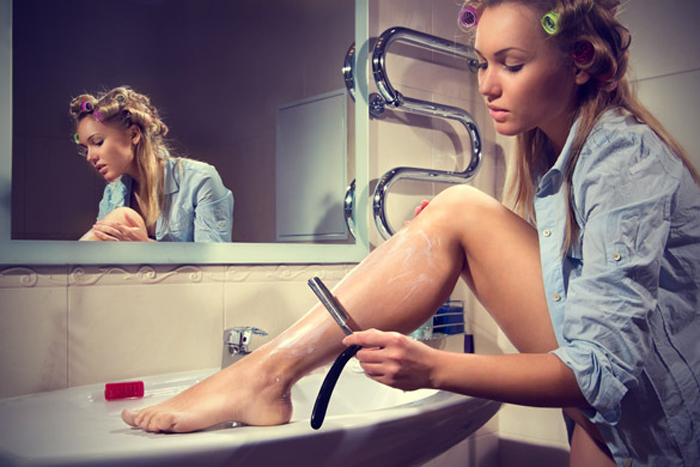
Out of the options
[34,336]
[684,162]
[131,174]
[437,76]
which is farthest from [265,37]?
[684,162]

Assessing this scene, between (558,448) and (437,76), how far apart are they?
105 cm

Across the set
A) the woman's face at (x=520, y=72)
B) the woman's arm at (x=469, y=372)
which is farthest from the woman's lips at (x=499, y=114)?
the woman's arm at (x=469, y=372)

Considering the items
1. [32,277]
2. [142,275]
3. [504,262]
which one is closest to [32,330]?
[32,277]

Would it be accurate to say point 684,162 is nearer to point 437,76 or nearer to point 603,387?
point 603,387

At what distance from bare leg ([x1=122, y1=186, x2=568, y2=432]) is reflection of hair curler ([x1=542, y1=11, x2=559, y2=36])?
24 cm

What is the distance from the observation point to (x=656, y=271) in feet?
2.22

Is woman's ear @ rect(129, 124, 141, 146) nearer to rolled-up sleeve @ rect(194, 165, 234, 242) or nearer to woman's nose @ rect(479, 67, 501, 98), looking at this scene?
rolled-up sleeve @ rect(194, 165, 234, 242)

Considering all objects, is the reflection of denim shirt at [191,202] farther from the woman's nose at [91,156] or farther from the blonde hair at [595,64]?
the blonde hair at [595,64]

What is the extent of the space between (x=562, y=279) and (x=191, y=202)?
0.67 metres

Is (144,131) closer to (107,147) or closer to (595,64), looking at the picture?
(107,147)

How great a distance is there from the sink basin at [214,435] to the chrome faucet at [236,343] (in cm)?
8

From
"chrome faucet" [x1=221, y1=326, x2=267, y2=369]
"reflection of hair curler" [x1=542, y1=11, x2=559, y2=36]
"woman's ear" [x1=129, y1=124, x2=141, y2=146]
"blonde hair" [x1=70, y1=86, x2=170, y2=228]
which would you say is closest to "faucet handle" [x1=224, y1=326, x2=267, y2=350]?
"chrome faucet" [x1=221, y1=326, x2=267, y2=369]

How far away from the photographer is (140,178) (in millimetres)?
1047

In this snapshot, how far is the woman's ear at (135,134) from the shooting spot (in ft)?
3.43
